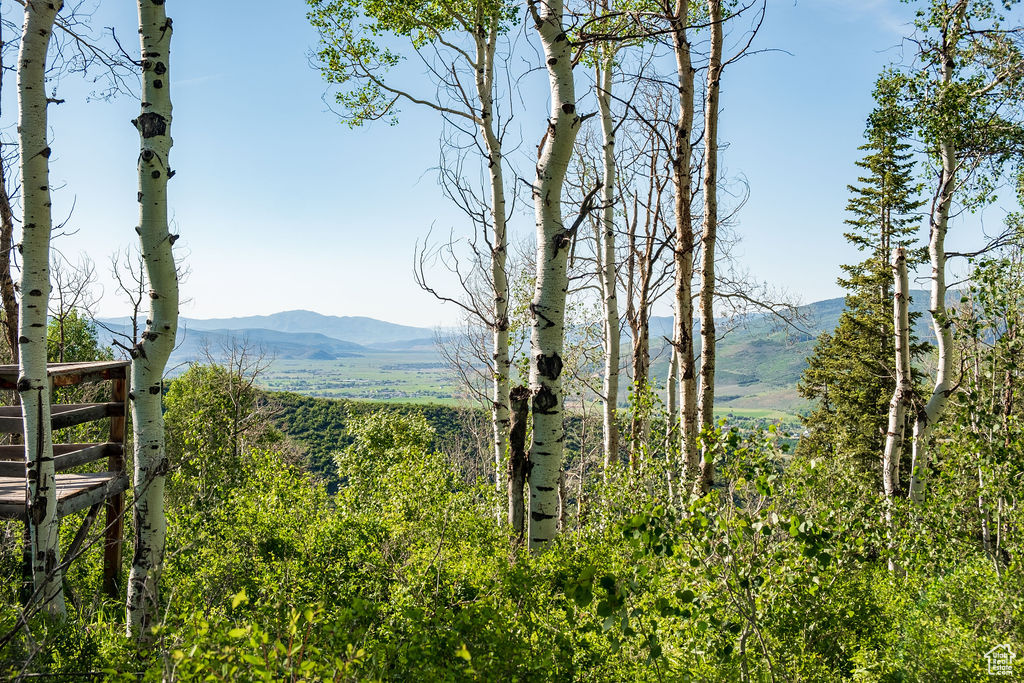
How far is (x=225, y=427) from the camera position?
1911 centimetres

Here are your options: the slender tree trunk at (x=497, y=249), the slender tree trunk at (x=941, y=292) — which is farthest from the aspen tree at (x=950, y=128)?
the slender tree trunk at (x=497, y=249)

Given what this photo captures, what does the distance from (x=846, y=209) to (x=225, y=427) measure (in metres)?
20.5

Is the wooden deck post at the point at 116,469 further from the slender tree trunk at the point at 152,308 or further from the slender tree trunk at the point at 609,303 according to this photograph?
the slender tree trunk at the point at 609,303

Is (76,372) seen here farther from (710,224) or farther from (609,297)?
(609,297)

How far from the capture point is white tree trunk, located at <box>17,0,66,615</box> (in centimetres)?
355

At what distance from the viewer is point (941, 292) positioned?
25.1 feet

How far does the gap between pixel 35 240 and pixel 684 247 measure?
531 cm

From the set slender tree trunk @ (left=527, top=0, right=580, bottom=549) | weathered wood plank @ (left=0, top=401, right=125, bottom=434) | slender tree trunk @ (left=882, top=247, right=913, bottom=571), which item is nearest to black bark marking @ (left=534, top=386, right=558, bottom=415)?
slender tree trunk @ (left=527, top=0, right=580, bottom=549)

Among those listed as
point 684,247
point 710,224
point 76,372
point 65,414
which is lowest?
point 65,414

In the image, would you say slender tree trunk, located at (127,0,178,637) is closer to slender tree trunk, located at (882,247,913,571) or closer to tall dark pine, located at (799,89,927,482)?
slender tree trunk, located at (882,247,913,571)

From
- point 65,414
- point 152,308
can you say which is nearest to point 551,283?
point 152,308

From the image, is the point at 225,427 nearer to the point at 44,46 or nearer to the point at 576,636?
the point at 44,46

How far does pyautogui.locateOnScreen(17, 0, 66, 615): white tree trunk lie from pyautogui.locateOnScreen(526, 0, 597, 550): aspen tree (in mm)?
3023

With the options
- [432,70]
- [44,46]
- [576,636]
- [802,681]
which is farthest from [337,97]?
[802,681]
